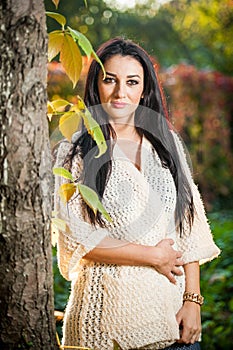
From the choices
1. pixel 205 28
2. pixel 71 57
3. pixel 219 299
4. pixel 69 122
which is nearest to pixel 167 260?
pixel 69 122

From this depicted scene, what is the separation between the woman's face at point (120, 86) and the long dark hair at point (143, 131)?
28 millimetres

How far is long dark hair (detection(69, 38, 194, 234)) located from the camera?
1.93 meters

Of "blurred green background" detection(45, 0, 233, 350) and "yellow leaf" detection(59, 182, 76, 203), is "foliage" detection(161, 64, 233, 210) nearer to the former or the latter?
"blurred green background" detection(45, 0, 233, 350)

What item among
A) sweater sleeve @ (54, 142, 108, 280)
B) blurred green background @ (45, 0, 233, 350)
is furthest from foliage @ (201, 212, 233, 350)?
sweater sleeve @ (54, 142, 108, 280)

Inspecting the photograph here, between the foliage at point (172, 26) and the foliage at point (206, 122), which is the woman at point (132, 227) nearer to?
the foliage at point (206, 122)

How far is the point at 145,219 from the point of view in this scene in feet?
6.31

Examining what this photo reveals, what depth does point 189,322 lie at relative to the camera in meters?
1.97

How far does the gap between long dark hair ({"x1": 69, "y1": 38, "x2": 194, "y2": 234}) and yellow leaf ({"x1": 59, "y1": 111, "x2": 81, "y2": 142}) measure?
50 centimetres

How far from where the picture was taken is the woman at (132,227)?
72.6 inches

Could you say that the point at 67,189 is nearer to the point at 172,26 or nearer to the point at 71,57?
the point at 71,57

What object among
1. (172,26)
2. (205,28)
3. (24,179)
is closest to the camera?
(24,179)

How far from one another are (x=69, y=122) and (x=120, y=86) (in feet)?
1.96

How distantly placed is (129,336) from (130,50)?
85cm

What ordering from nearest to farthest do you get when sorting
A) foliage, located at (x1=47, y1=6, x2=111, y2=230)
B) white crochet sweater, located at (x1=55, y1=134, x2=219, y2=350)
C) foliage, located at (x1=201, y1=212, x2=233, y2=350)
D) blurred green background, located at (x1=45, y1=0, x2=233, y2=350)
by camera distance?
foliage, located at (x1=47, y1=6, x2=111, y2=230) < white crochet sweater, located at (x1=55, y1=134, x2=219, y2=350) < foliage, located at (x1=201, y1=212, x2=233, y2=350) < blurred green background, located at (x1=45, y1=0, x2=233, y2=350)
